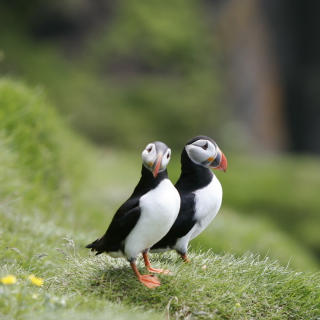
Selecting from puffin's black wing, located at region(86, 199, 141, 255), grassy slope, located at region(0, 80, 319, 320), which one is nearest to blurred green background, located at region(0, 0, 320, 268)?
grassy slope, located at region(0, 80, 319, 320)

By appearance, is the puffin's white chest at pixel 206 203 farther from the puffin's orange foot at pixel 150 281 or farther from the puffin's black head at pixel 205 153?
the puffin's orange foot at pixel 150 281

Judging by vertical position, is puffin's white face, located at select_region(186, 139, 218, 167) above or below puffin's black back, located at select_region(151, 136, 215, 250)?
above

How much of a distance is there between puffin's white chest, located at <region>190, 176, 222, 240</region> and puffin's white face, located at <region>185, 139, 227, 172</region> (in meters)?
0.15

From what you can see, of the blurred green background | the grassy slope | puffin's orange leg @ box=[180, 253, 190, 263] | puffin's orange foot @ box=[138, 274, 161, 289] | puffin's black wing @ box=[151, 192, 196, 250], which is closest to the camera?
the grassy slope

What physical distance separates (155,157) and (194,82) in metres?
14.6

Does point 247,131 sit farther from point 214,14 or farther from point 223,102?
point 214,14

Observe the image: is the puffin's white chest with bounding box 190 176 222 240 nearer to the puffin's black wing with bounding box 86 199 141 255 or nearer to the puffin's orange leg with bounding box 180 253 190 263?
the puffin's orange leg with bounding box 180 253 190 263

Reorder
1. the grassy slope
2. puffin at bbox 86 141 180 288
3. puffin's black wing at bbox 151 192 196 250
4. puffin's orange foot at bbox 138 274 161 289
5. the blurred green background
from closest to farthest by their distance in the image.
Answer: the grassy slope < puffin at bbox 86 141 180 288 < puffin's orange foot at bbox 138 274 161 289 < puffin's black wing at bbox 151 192 196 250 < the blurred green background

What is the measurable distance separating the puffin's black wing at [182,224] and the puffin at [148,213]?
289mm

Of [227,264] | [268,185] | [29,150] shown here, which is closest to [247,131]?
[268,185]

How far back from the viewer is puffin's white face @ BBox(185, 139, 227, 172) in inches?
164

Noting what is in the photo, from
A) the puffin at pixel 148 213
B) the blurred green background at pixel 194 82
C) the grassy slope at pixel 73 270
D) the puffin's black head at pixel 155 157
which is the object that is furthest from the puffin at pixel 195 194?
the blurred green background at pixel 194 82

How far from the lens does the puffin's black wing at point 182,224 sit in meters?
4.14

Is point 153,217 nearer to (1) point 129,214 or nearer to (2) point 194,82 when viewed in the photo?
(1) point 129,214
